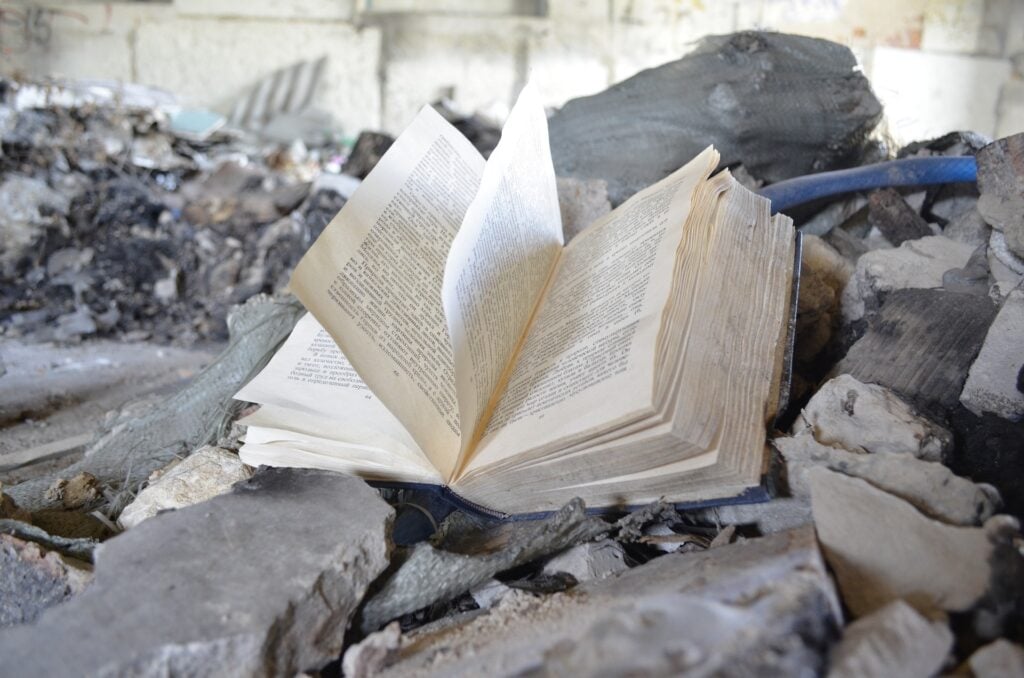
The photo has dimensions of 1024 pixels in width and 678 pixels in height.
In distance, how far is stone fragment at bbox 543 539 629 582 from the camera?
3.03ft

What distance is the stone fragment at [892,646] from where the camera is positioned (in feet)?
1.82

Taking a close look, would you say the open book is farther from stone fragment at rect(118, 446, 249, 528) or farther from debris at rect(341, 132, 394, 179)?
debris at rect(341, 132, 394, 179)

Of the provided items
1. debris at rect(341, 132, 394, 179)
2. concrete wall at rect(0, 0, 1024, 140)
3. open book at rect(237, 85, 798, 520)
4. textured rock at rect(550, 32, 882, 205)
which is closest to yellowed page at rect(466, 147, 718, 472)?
open book at rect(237, 85, 798, 520)

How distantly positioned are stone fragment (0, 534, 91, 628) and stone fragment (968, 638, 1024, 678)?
2.91 ft

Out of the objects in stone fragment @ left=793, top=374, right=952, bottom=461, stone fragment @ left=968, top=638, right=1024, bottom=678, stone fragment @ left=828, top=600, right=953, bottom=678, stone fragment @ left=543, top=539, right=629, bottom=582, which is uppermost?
stone fragment @ left=828, top=600, right=953, bottom=678

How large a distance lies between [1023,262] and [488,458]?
866 mm

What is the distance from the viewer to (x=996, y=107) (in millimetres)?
7637

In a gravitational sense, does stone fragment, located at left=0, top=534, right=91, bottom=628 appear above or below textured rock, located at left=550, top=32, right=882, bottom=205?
below

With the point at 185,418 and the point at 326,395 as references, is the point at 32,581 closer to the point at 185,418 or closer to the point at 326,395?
the point at 326,395

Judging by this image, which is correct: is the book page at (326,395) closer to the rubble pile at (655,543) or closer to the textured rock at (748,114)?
the rubble pile at (655,543)

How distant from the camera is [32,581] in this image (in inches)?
34.6

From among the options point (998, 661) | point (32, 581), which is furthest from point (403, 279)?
point (998, 661)

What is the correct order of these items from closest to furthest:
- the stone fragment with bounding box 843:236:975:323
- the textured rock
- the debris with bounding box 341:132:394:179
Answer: the stone fragment with bounding box 843:236:975:323, the textured rock, the debris with bounding box 341:132:394:179

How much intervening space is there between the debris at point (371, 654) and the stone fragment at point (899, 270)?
0.97 m
